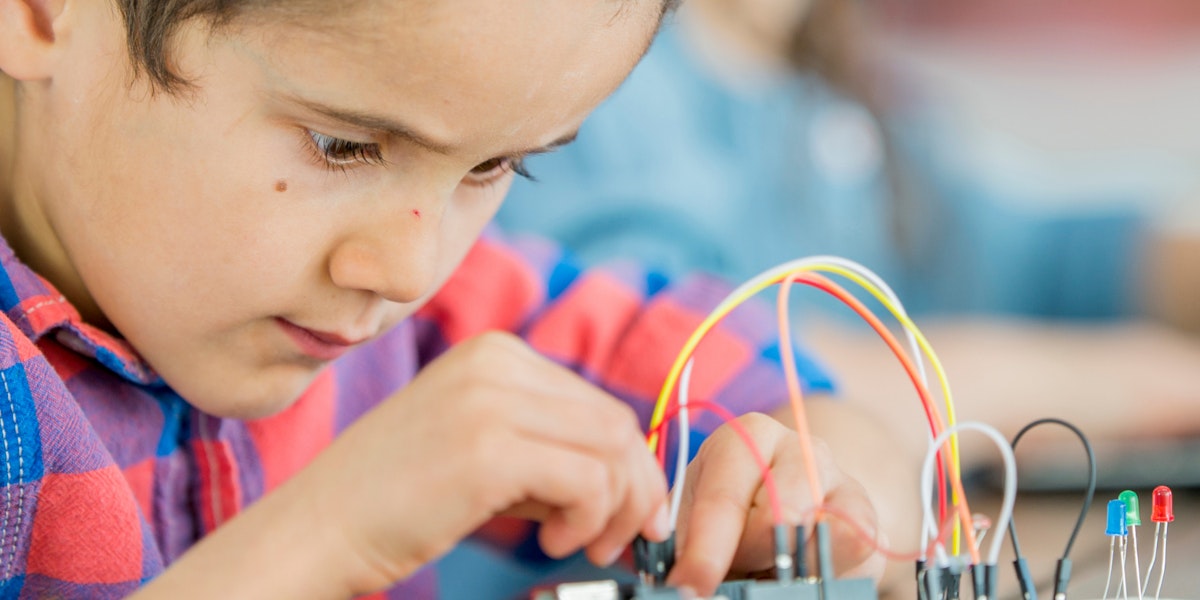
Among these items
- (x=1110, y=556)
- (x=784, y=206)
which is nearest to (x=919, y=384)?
(x=1110, y=556)

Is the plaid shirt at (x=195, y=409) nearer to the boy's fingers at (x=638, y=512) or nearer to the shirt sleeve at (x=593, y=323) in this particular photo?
the shirt sleeve at (x=593, y=323)

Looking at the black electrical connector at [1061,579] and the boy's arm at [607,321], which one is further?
the boy's arm at [607,321]

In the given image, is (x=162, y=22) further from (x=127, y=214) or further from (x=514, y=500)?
(x=514, y=500)

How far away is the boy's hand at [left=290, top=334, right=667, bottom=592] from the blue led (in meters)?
0.20

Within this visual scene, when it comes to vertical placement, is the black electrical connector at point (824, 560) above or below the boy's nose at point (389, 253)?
below

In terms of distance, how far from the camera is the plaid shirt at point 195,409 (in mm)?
519

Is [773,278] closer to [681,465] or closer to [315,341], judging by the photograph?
[681,465]

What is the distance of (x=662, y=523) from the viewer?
1.34 feet

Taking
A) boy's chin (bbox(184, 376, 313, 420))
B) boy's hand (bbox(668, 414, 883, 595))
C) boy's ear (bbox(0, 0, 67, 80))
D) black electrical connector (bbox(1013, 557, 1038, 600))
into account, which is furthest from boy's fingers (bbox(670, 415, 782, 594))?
boy's ear (bbox(0, 0, 67, 80))

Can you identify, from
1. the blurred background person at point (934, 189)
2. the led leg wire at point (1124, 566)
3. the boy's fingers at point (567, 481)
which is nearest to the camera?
the boy's fingers at point (567, 481)

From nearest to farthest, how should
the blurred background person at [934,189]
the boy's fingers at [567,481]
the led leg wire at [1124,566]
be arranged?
the boy's fingers at [567,481] < the led leg wire at [1124,566] < the blurred background person at [934,189]

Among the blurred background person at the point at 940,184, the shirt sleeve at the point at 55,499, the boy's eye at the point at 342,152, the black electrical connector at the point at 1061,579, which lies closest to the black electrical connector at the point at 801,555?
the black electrical connector at the point at 1061,579

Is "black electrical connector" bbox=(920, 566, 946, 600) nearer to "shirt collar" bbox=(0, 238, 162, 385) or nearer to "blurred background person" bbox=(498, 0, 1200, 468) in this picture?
"shirt collar" bbox=(0, 238, 162, 385)

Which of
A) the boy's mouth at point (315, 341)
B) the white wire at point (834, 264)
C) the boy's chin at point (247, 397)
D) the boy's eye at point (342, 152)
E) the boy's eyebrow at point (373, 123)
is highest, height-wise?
the boy's eyebrow at point (373, 123)
